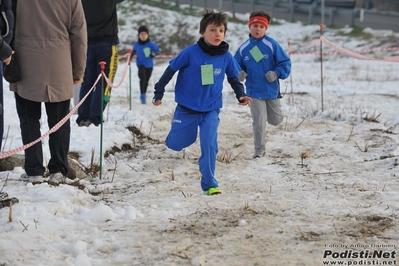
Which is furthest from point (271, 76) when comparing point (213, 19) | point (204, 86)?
point (213, 19)

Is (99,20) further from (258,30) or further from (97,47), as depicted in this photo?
(258,30)

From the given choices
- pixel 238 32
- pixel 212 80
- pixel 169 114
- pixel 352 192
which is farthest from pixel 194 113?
pixel 238 32

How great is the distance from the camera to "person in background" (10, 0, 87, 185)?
5.07 metres

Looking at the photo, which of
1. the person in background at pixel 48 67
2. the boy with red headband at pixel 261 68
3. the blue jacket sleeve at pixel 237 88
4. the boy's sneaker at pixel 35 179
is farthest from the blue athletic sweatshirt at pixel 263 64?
the boy's sneaker at pixel 35 179

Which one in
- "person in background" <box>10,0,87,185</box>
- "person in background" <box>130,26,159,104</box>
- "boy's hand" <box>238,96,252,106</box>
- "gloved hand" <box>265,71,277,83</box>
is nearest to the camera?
"person in background" <box>10,0,87,185</box>

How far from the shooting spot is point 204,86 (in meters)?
5.31

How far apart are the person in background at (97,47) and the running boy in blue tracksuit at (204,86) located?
2.53 meters

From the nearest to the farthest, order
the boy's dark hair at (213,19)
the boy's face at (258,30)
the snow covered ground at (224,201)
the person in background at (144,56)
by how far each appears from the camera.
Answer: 1. the snow covered ground at (224,201)
2. the boy's dark hair at (213,19)
3. the boy's face at (258,30)
4. the person in background at (144,56)

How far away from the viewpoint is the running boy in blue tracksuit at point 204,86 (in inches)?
204

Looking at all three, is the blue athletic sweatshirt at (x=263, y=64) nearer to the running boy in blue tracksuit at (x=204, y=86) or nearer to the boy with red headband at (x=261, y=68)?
the boy with red headband at (x=261, y=68)

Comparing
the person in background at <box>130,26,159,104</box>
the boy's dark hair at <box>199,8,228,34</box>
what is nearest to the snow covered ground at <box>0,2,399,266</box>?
the boy's dark hair at <box>199,8,228,34</box>

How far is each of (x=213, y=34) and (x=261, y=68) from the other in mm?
1986

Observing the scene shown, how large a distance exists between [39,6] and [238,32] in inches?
1009

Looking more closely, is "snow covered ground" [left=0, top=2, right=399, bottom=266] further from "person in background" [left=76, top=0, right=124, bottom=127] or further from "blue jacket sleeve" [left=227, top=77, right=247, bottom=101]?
"blue jacket sleeve" [left=227, top=77, right=247, bottom=101]
